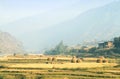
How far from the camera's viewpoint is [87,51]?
147 m

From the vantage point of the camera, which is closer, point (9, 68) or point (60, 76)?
point (60, 76)

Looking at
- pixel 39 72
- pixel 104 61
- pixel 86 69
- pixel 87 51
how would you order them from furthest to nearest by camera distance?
1. pixel 87 51
2. pixel 104 61
3. pixel 86 69
4. pixel 39 72

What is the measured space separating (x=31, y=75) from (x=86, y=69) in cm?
1427

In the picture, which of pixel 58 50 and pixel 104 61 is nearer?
pixel 104 61

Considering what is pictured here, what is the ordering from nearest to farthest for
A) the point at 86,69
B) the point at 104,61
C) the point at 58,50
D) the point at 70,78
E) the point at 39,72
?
1. the point at 70,78
2. the point at 39,72
3. the point at 86,69
4. the point at 104,61
5. the point at 58,50

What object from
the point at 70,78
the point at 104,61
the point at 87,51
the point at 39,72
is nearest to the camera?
the point at 70,78

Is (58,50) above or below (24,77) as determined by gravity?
above

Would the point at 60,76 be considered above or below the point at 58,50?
below

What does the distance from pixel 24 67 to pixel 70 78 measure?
63.5 feet

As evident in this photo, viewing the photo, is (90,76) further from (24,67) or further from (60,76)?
(24,67)

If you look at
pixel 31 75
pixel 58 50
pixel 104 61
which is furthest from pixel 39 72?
pixel 58 50

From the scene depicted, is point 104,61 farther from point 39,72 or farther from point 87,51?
point 87,51

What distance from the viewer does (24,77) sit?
63562 mm

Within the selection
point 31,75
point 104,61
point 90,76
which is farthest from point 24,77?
point 104,61
